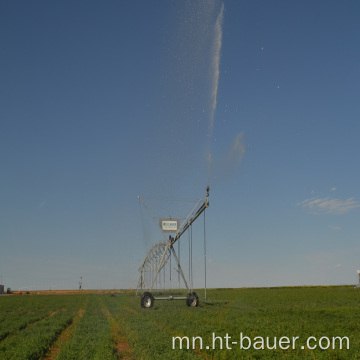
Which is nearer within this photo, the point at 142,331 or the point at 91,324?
the point at 142,331

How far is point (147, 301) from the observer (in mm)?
35969

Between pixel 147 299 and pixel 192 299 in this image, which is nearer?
pixel 147 299

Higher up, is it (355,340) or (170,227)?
(170,227)

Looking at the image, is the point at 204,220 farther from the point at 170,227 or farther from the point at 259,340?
the point at 259,340

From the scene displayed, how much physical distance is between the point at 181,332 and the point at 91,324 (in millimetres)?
8425

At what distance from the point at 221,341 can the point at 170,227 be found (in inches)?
936

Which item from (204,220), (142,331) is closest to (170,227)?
(204,220)

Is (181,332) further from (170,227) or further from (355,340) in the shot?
(170,227)

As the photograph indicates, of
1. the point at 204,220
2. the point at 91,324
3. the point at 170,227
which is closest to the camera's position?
the point at 91,324

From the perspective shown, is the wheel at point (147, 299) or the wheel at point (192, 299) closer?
the wheel at point (147, 299)

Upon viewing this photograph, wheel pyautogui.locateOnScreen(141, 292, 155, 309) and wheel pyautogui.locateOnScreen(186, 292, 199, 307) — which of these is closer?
wheel pyautogui.locateOnScreen(141, 292, 155, 309)

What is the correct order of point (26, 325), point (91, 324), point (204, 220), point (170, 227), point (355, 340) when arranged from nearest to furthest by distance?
point (355, 340), point (91, 324), point (26, 325), point (204, 220), point (170, 227)

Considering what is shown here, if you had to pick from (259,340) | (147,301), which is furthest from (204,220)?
(259,340)

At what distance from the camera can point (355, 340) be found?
16688mm
